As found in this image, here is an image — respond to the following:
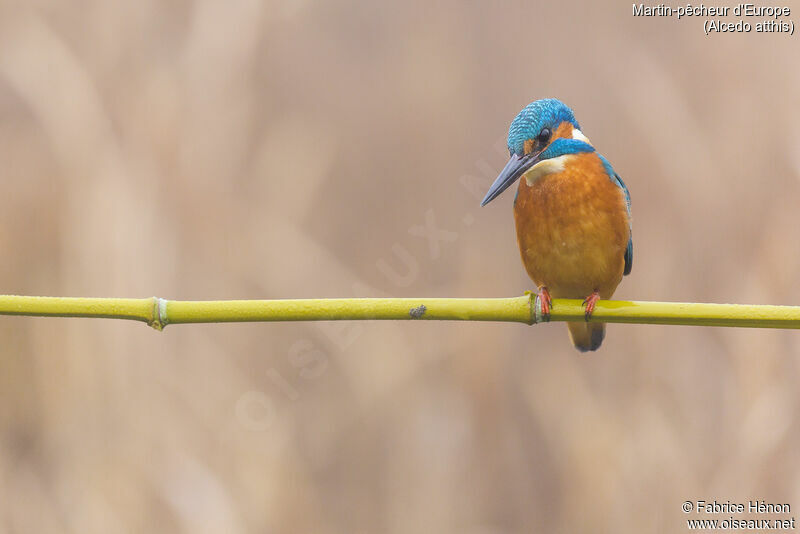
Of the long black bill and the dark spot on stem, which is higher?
the long black bill

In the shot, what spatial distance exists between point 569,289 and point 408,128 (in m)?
1.50

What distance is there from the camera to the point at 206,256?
3016 millimetres

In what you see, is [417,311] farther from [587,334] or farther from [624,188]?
[587,334]

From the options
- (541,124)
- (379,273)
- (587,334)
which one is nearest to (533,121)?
(541,124)

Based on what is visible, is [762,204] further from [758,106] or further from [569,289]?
[569,289]

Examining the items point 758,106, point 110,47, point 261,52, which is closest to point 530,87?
point 758,106

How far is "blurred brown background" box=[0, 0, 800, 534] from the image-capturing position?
2824mm

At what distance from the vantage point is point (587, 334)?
2.14 meters

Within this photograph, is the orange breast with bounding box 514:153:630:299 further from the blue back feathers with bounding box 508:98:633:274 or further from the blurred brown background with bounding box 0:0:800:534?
the blurred brown background with bounding box 0:0:800:534

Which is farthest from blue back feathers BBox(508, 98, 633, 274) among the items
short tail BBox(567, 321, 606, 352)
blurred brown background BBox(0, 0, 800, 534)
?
blurred brown background BBox(0, 0, 800, 534)

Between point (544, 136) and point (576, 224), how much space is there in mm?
314

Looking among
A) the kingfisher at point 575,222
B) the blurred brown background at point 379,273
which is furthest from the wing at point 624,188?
the blurred brown background at point 379,273

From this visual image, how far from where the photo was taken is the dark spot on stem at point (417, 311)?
109cm

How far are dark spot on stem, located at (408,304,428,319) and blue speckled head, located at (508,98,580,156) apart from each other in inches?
18.8
